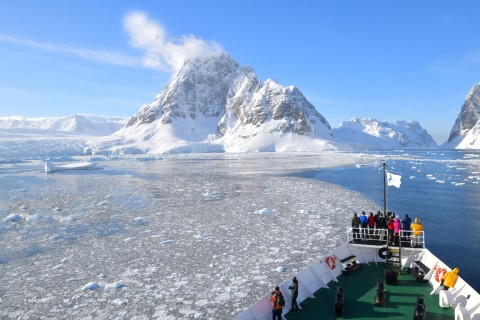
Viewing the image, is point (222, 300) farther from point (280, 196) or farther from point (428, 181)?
point (428, 181)

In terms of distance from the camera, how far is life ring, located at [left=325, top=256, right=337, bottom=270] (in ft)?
44.8

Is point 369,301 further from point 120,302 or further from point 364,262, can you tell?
point 120,302

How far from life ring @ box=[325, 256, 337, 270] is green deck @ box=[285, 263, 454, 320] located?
491 millimetres

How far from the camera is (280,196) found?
34.9 m

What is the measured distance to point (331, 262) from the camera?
13805 mm

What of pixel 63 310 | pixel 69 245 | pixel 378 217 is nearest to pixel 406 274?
pixel 378 217

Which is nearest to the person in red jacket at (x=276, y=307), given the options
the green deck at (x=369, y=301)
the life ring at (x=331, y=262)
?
the green deck at (x=369, y=301)

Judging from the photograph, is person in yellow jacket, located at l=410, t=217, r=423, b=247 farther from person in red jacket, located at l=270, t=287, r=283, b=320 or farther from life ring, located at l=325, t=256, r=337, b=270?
person in red jacket, located at l=270, t=287, r=283, b=320

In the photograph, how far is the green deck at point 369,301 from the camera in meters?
10.8

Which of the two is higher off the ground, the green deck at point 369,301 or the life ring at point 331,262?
the life ring at point 331,262

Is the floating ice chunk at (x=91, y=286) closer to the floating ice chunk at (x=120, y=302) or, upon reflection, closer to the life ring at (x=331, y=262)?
the floating ice chunk at (x=120, y=302)

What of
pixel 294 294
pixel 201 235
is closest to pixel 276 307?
pixel 294 294

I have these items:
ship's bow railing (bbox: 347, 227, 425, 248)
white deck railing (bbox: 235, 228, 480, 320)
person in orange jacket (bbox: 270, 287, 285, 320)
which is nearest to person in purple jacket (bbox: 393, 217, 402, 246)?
ship's bow railing (bbox: 347, 227, 425, 248)

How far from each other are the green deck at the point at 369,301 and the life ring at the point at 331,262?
49 cm
